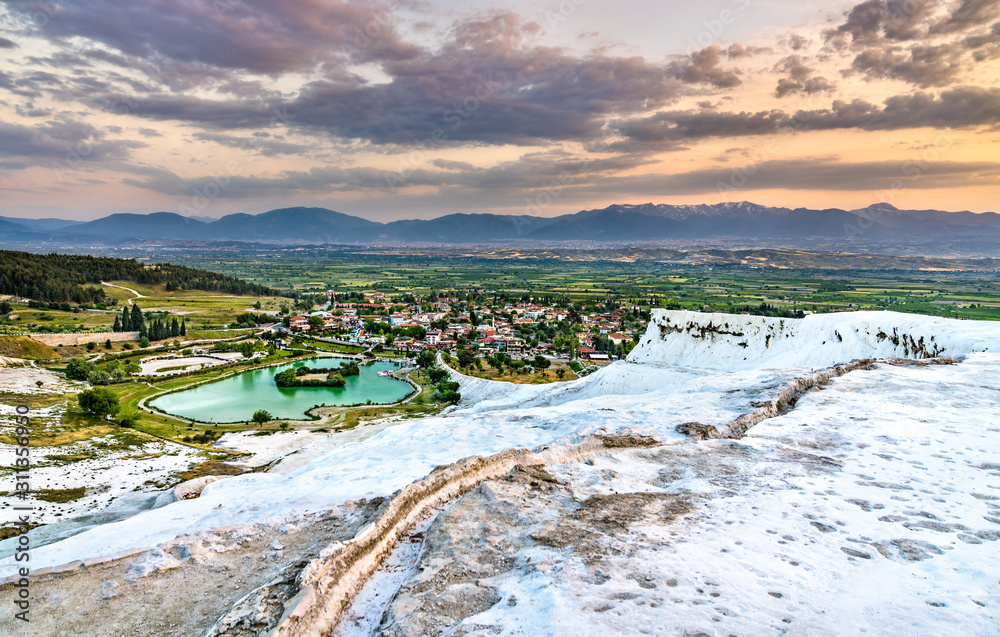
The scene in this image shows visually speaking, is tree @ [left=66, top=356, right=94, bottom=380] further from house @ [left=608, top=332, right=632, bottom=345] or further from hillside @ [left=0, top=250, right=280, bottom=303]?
house @ [left=608, top=332, right=632, bottom=345]

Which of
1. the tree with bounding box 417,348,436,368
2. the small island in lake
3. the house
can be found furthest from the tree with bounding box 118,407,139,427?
the house

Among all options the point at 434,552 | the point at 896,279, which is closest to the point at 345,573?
the point at 434,552

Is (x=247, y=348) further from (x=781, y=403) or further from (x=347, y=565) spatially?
(x=347, y=565)

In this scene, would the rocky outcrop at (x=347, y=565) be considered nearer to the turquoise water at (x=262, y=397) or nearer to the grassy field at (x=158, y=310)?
the turquoise water at (x=262, y=397)

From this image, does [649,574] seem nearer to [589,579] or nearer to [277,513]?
[589,579]

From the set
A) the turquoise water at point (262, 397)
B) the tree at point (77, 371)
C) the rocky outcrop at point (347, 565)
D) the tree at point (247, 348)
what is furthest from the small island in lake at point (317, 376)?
the rocky outcrop at point (347, 565)
